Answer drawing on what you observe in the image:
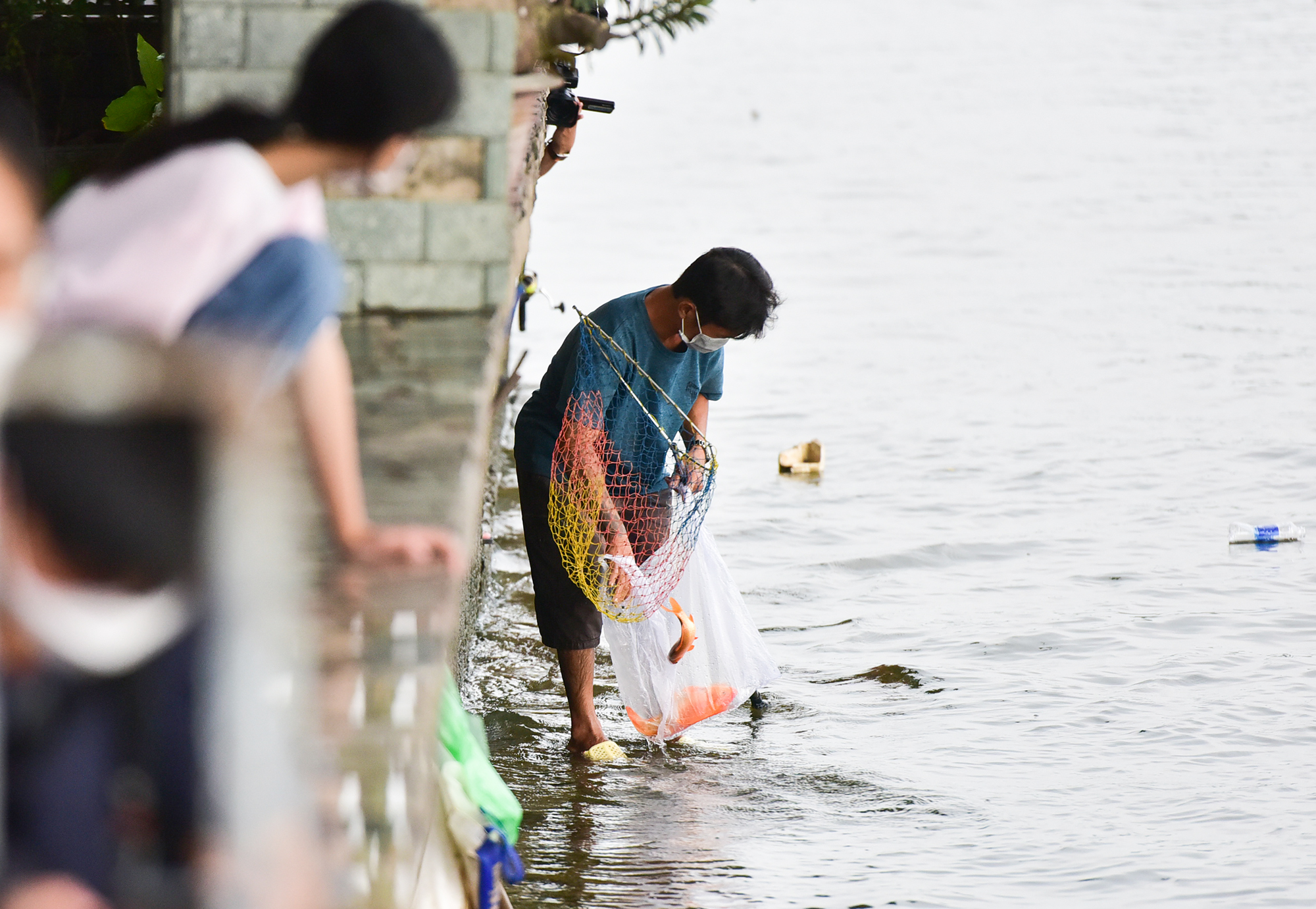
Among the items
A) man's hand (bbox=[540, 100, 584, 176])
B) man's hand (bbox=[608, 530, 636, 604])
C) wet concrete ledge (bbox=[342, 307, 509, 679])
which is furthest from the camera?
man's hand (bbox=[540, 100, 584, 176])

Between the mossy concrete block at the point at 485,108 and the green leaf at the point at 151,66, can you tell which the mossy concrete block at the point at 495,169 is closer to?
the mossy concrete block at the point at 485,108

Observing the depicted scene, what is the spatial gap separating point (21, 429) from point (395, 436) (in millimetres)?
1362

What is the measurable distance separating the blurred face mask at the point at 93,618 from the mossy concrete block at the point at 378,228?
208cm

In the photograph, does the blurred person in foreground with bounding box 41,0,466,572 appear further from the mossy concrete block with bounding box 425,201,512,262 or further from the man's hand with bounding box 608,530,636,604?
the man's hand with bounding box 608,530,636,604

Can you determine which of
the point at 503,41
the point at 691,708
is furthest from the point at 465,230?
the point at 691,708

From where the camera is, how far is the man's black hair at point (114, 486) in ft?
4.99

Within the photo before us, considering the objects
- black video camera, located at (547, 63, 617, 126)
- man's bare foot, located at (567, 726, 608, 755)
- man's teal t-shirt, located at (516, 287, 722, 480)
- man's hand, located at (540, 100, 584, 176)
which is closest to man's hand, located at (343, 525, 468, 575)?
man's teal t-shirt, located at (516, 287, 722, 480)

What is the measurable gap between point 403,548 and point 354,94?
666 millimetres

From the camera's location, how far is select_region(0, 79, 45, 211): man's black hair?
193 cm

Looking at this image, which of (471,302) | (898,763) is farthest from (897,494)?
(471,302)

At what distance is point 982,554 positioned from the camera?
332 inches

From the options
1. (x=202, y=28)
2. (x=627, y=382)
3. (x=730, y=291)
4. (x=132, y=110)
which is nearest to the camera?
(x=202, y=28)

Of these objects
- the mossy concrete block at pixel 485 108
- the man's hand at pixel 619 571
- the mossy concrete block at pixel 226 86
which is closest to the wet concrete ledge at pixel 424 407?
the mossy concrete block at pixel 485 108

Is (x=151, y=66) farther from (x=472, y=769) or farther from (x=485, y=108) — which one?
(x=472, y=769)
